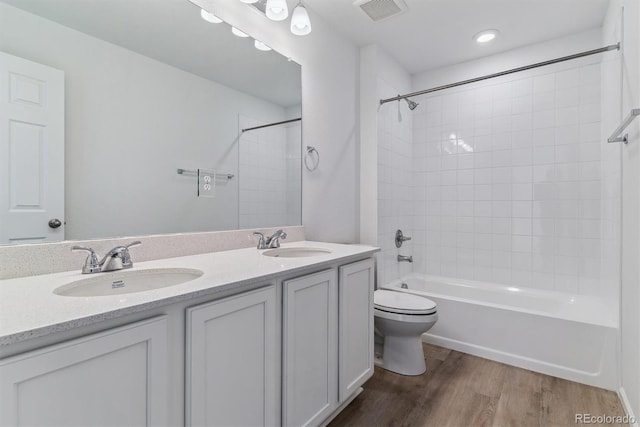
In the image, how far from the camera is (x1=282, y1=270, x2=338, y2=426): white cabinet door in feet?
3.97

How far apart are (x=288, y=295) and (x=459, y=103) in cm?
265

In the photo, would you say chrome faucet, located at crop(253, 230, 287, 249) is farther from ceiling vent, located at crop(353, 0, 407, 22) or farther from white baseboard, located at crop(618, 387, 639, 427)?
white baseboard, located at crop(618, 387, 639, 427)

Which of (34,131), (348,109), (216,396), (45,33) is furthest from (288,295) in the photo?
(348,109)

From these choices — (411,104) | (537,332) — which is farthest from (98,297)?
(411,104)

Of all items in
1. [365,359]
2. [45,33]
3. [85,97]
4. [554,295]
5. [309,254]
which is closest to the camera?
[45,33]

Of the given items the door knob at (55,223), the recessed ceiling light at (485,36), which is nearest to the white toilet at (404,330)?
the door knob at (55,223)

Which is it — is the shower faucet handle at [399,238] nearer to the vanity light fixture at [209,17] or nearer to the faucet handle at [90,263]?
the vanity light fixture at [209,17]

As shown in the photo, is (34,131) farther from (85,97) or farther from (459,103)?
(459,103)

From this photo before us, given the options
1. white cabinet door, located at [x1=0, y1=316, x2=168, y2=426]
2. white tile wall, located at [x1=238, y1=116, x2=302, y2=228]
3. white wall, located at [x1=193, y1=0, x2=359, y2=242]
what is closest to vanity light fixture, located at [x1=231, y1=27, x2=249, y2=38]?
white wall, located at [x1=193, y1=0, x2=359, y2=242]

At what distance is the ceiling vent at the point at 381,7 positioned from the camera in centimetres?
200

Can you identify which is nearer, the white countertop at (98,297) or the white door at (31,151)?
the white countertop at (98,297)

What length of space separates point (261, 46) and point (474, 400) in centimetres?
237

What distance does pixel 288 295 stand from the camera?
1.21 m

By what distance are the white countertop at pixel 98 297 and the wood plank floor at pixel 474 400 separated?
0.92 metres
